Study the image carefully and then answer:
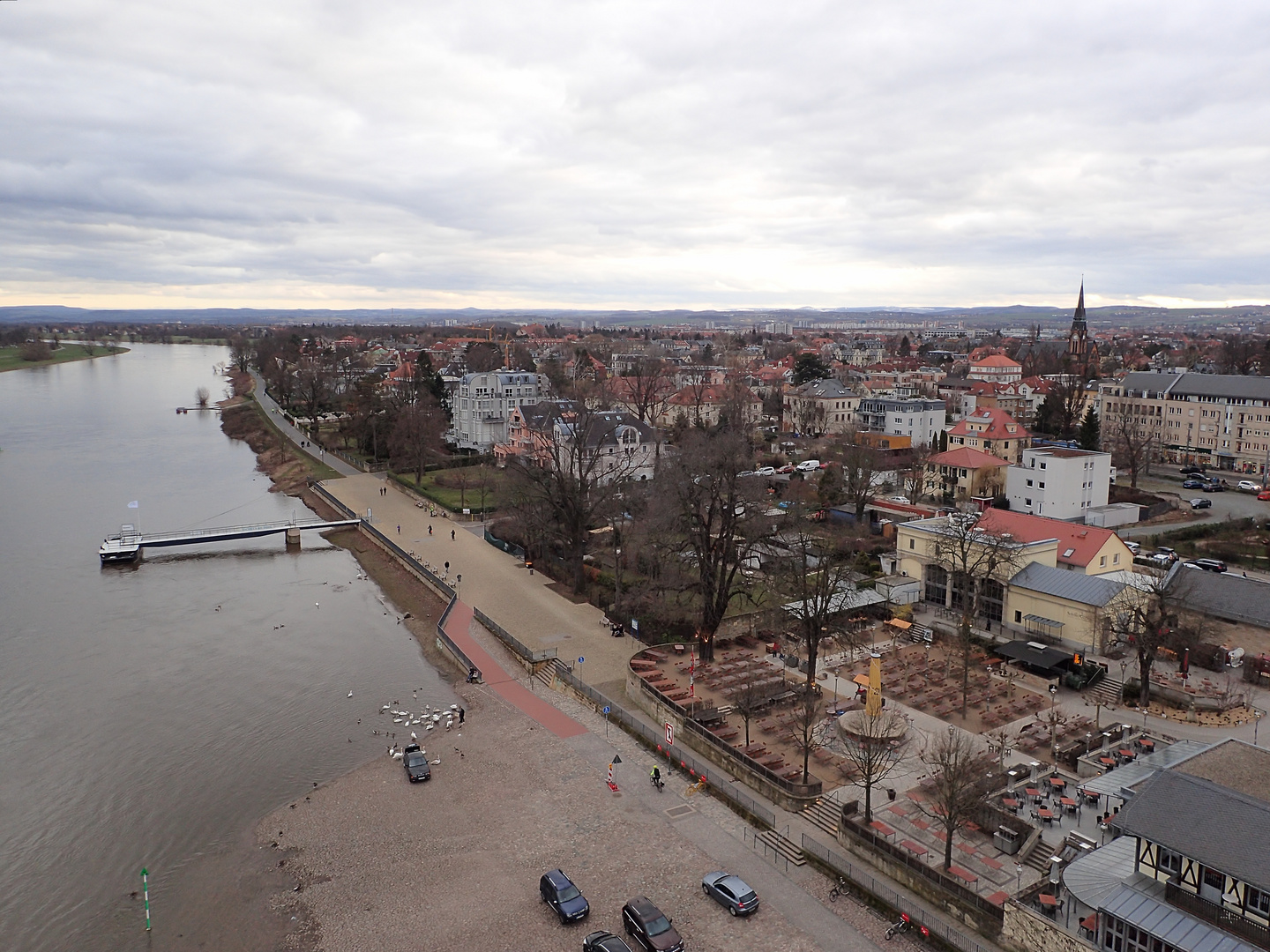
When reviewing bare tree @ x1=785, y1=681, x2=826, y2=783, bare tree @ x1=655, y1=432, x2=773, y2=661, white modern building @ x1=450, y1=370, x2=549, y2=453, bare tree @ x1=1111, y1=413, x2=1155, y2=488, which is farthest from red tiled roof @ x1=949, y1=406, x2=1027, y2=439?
bare tree @ x1=785, y1=681, x2=826, y2=783

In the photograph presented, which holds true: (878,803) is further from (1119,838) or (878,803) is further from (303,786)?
(303,786)

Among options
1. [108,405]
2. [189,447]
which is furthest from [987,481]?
[108,405]

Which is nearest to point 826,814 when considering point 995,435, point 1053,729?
point 1053,729

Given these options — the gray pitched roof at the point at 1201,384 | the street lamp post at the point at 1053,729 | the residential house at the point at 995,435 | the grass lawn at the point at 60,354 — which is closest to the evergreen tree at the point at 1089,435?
the residential house at the point at 995,435

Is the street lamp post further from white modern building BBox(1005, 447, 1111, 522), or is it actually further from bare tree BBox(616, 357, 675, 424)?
bare tree BBox(616, 357, 675, 424)

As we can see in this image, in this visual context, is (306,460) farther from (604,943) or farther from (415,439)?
(604,943)
